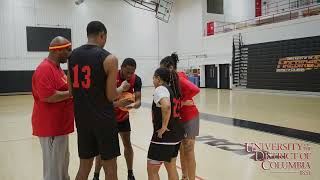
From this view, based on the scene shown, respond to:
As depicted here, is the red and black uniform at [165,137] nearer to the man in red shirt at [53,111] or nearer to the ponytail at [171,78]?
the ponytail at [171,78]

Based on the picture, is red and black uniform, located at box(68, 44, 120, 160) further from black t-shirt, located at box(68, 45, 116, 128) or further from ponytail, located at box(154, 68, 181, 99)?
ponytail, located at box(154, 68, 181, 99)

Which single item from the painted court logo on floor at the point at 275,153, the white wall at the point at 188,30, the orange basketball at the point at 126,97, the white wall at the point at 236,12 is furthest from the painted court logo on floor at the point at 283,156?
the white wall at the point at 236,12

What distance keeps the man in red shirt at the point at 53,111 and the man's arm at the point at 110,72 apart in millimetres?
576

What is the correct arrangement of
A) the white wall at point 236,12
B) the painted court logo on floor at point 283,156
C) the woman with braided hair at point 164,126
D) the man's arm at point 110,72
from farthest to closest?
the white wall at point 236,12 → the painted court logo on floor at point 283,156 → the woman with braided hair at point 164,126 → the man's arm at point 110,72

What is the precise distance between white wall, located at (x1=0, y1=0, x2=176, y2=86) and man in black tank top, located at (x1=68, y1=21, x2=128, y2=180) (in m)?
22.5

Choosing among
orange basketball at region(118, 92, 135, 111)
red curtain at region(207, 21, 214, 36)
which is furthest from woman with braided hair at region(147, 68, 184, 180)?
red curtain at region(207, 21, 214, 36)

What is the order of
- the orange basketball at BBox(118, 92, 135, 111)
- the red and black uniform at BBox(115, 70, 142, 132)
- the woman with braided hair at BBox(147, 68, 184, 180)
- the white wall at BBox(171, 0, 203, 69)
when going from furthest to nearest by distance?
the white wall at BBox(171, 0, 203, 69), the red and black uniform at BBox(115, 70, 142, 132), the orange basketball at BBox(118, 92, 135, 111), the woman with braided hair at BBox(147, 68, 184, 180)

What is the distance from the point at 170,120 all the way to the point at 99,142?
2.84 ft

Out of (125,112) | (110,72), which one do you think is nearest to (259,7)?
(125,112)

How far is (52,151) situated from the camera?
3.35 metres

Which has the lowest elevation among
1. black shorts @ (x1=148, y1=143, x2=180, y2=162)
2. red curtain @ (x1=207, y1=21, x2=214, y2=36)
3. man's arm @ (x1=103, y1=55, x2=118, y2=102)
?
black shorts @ (x1=148, y1=143, x2=180, y2=162)

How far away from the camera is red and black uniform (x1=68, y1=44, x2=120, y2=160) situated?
2.79 m

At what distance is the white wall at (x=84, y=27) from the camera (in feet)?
78.3

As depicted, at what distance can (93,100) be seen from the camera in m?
2.84
